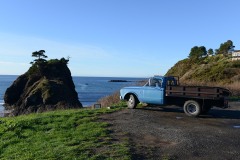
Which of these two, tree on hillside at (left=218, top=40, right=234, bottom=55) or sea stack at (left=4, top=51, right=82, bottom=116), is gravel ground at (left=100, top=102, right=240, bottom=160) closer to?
sea stack at (left=4, top=51, right=82, bottom=116)

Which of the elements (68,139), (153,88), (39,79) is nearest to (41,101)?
(39,79)

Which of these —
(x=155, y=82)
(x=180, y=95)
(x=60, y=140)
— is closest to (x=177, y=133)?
(x=60, y=140)

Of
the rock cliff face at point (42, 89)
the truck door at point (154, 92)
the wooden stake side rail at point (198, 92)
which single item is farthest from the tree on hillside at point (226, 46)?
the wooden stake side rail at point (198, 92)

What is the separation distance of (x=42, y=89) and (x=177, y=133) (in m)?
52.1

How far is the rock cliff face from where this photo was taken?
56.3 m

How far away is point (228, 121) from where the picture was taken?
525 inches

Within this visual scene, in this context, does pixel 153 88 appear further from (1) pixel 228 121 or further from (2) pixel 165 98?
(1) pixel 228 121

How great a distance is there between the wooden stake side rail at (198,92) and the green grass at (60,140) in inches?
155

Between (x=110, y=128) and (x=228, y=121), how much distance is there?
549 centimetres

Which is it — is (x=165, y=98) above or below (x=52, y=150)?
above

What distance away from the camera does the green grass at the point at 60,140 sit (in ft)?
26.7

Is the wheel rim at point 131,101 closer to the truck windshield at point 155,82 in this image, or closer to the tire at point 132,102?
the tire at point 132,102

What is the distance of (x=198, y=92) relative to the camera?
1423 cm

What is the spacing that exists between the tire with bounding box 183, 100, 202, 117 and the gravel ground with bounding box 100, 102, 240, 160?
30 cm
